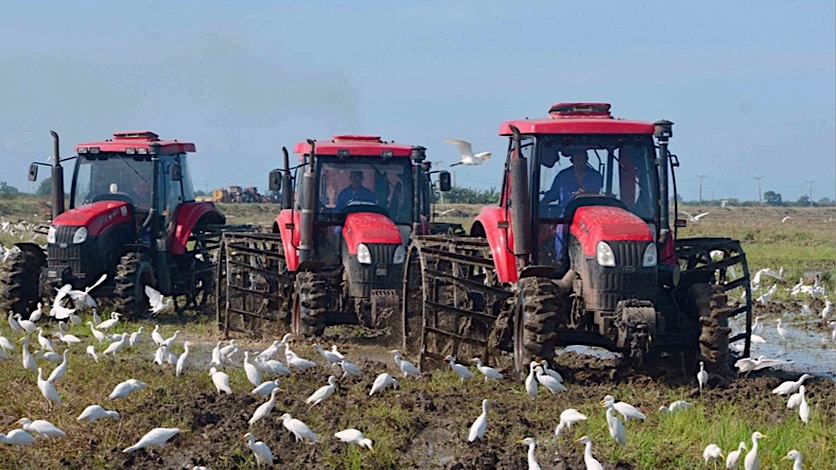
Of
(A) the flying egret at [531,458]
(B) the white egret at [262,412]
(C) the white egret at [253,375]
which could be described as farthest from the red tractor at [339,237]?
(A) the flying egret at [531,458]

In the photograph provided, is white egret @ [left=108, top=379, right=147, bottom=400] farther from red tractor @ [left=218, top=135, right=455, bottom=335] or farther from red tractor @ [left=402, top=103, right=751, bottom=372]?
red tractor @ [left=218, top=135, right=455, bottom=335]

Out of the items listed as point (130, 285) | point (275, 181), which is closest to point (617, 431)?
point (275, 181)

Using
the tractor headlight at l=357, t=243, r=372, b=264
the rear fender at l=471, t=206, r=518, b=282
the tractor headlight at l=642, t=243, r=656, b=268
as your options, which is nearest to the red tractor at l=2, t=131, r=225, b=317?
the tractor headlight at l=357, t=243, r=372, b=264

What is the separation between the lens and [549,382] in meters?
10.1

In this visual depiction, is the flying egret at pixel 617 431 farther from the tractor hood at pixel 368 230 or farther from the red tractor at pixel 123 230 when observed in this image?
the red tractor at pixel 123 230

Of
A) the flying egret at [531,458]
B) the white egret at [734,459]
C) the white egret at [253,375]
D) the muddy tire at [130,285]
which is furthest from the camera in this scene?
the muddy tire at [130,285]

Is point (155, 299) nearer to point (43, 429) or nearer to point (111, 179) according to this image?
point (111, 179)

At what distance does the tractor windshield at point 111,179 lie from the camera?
17.4 metres

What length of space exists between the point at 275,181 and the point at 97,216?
10.2ft

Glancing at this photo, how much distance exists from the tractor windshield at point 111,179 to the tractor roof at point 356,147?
325cm

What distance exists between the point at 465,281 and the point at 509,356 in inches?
76.2

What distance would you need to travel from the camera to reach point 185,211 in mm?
17859

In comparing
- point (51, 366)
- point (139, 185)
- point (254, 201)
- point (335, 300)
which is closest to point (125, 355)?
point (51, 366)

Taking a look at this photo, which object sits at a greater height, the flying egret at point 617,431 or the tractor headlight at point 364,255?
the tractor headlight at point 364,255
